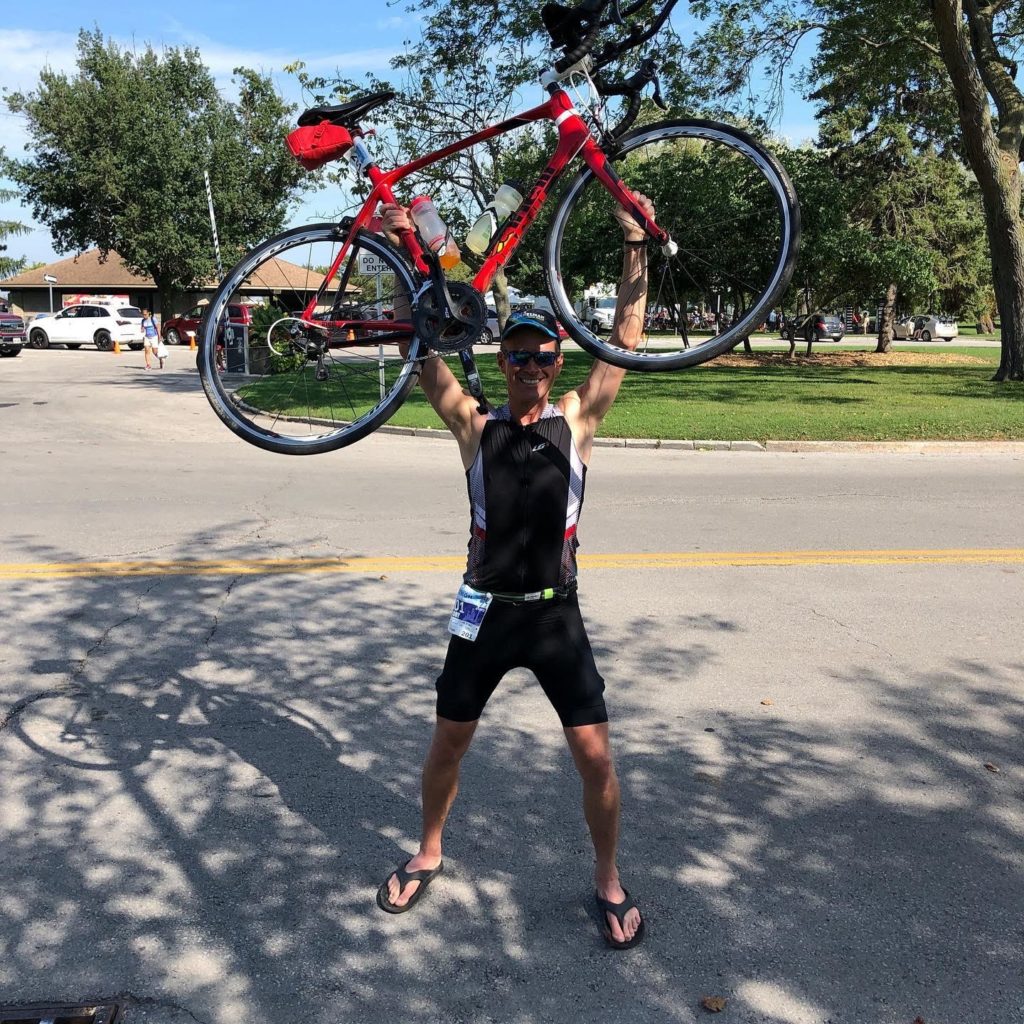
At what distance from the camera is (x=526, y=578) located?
133 inches

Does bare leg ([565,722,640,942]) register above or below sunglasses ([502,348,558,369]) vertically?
below

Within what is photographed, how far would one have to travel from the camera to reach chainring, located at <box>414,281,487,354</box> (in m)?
3.71

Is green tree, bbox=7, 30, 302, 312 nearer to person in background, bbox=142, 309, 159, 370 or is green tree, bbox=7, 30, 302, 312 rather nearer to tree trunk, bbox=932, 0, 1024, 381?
person in background, bbox=142, 309, 159, 370

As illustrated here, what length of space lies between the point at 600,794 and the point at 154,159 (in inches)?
2103

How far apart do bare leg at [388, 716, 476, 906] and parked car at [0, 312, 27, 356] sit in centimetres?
3896

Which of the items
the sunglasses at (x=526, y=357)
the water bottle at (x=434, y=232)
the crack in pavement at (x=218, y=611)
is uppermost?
the water bottle at (x=434, y=232)

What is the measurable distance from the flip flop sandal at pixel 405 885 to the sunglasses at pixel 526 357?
5.65ft

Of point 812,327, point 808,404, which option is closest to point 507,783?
point 808,404

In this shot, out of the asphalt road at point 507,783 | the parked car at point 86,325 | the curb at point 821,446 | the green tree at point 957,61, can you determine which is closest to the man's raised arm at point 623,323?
the asphalt road at point 507,783

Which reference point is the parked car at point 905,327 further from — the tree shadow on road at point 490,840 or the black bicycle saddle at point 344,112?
the black bicycle saddle at point 344,112

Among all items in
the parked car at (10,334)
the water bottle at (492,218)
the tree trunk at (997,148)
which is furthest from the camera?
the parked car at (10,334)

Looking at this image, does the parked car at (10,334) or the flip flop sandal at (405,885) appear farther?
the parked car at (10,334)

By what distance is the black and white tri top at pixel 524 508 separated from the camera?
339 centimetres

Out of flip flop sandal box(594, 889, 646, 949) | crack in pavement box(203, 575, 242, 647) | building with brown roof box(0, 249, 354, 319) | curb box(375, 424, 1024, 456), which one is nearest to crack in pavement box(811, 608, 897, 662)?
flip flop sandal box(594, 889, 646, 949)
